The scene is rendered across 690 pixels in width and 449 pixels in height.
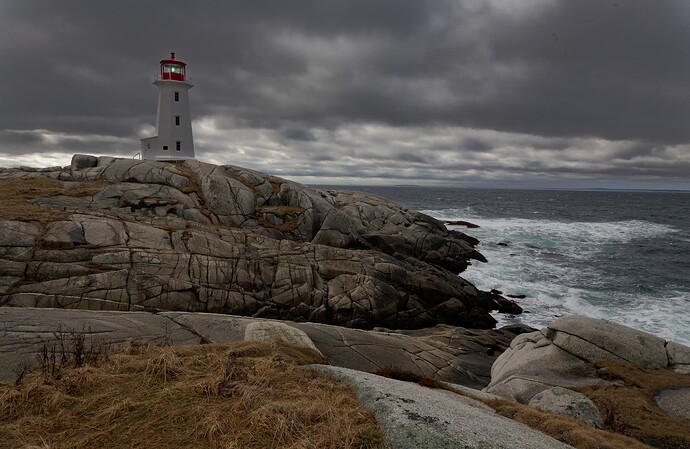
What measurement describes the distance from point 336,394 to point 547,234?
69.5 metres

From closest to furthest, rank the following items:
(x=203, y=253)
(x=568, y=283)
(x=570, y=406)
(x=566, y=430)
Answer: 1. (x=566, y=430)
2. (x=570, y=406)
3. (x=203, y=253)
4. (x=568, y=283)

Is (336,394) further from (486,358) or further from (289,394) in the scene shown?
(486,358)

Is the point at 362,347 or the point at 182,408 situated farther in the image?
the point at 362,347

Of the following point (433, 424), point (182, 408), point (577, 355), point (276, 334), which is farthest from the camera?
point (577, 355)

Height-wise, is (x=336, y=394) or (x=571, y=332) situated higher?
(x=336, y=394)

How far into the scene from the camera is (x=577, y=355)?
17.2 m

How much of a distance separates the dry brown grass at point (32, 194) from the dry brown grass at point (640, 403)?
28.9 m

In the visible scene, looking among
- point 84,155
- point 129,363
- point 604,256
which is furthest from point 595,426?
point 604,256

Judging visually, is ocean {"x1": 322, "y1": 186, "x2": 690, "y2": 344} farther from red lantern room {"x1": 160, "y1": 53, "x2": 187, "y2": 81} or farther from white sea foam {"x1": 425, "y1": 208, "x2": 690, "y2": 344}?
red lantern room {"x1": 160, "y1": 53, "x2": 187, "y2": 81}

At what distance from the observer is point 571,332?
17969mm

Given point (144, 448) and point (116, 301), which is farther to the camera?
point (116, 301)

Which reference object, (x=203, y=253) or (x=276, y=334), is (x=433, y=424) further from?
(x=203, y=253)

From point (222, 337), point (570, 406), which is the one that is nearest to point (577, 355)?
point (570, 406)

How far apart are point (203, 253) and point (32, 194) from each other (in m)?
15.0
